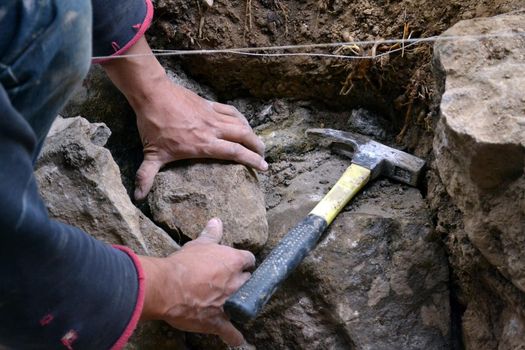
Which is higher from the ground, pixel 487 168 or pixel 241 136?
pixel 487 168

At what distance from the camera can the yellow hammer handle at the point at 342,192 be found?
4.63 ft

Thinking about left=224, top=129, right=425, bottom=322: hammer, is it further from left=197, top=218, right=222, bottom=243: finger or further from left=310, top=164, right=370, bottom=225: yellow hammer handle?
left=197, top=218, right=222, bottom=243: finger

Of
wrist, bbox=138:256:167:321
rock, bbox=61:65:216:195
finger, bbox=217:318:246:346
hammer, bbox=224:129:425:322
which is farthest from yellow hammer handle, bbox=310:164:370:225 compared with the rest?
rock, bbox=61:65:216:195

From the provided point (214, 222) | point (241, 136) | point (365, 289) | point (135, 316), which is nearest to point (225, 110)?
point (241, 136)

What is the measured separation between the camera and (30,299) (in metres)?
0.94

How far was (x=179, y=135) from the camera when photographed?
A: 1.51 meters

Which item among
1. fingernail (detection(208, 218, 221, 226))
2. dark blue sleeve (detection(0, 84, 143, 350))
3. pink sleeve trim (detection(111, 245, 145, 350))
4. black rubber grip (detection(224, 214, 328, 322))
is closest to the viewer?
dark blue sleeve (detection(0, 84, 143, 350))

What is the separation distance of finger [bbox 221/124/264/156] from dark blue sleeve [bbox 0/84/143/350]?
513mm

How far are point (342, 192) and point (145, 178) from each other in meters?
0.46

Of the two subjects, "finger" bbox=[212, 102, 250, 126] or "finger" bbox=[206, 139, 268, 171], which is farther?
"finger" bbox=[212, 102, 250, 126]

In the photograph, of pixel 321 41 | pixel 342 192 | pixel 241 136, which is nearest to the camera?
pixel 342 192

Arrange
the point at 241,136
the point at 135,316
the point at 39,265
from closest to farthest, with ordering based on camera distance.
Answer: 1. the point at 39,265
2. the point at 135,316
3. the point at 241,136

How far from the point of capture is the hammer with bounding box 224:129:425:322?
3.95 feet

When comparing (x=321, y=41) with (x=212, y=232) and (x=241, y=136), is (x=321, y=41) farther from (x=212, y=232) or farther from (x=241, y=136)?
(x=212, y=232)
